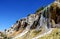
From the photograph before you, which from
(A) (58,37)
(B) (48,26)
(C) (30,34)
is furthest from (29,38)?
(A) (58,37)

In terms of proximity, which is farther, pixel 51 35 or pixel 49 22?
pixel 49 22

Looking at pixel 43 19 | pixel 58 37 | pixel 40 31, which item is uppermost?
pixel 43 19

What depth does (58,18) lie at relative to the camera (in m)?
48.7

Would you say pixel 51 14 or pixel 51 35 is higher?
pixel 51 14

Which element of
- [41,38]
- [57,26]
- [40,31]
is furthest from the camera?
[40,31]

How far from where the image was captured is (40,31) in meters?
49.8

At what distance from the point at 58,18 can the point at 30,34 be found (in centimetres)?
905

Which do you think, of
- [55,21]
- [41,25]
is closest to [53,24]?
[55,21]

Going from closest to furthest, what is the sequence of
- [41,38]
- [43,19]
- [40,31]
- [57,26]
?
1. [41,38]
2. [57,26]
3. [40,31]
4. [43,19]

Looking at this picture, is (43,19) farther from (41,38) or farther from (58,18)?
(41,38)

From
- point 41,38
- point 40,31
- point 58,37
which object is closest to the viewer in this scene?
point 58,37

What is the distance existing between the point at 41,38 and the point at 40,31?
7.24 meters

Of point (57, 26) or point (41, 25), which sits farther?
point (41, 25)

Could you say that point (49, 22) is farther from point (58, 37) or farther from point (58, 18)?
point (58, 37)
